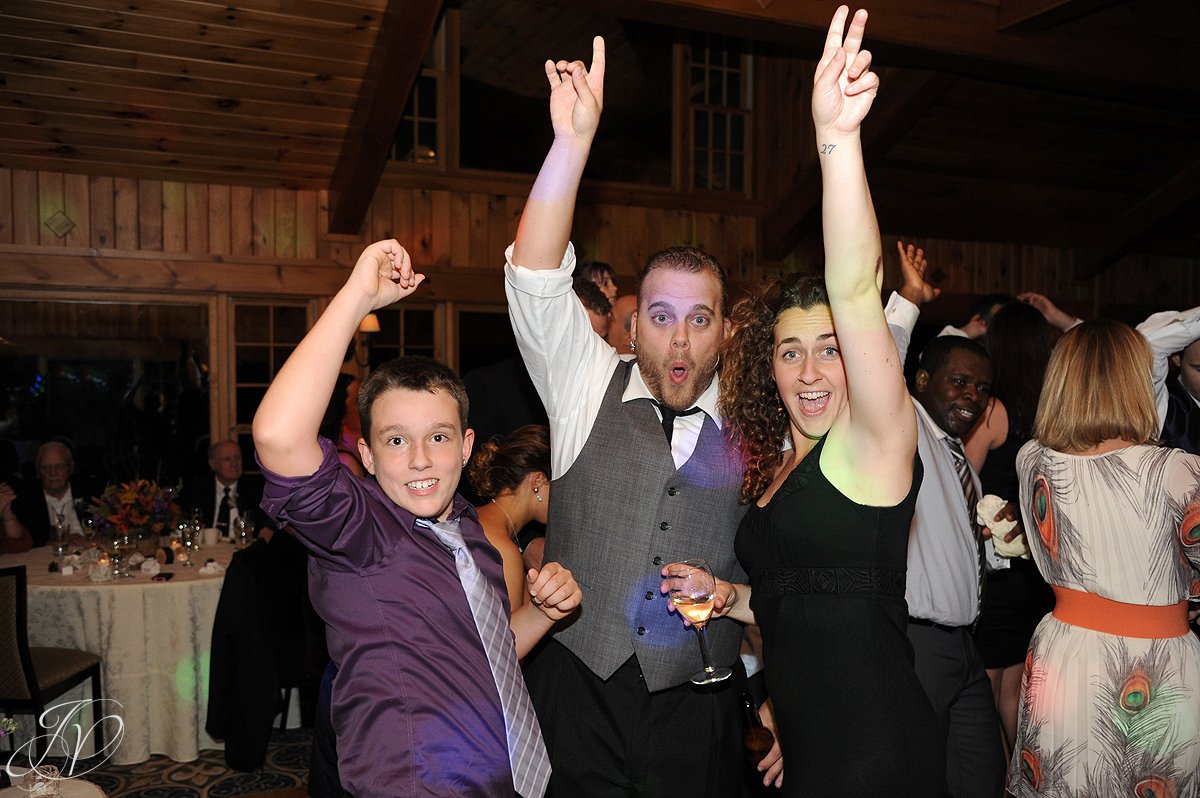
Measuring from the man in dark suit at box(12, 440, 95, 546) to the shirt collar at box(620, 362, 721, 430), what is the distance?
4177 mm

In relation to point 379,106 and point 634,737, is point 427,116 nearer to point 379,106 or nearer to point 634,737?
point 379,106

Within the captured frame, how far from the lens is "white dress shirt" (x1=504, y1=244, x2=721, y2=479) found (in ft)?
6.96

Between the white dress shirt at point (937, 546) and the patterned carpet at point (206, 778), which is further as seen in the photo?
the patterned carpet at point (206, 778)

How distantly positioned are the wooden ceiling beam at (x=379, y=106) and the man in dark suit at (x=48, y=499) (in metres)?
2.48

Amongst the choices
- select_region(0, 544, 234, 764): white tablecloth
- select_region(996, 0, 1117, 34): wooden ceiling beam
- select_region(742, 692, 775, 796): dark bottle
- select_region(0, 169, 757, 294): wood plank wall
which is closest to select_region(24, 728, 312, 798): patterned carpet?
select_region(0, 544, 234, 764): white tablecloth

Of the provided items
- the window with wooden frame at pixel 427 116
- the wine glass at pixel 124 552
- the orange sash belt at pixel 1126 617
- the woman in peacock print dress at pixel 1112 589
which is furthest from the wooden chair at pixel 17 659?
the window with wooden frame at pixel 427 116

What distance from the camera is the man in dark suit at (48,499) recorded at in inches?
208

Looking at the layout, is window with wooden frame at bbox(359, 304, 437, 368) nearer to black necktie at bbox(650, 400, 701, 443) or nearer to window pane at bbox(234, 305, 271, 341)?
window pane at bbox(234, 305, 271, 341)

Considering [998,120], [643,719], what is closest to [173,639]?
[643,719]

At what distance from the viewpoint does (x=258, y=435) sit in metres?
A: 1.43

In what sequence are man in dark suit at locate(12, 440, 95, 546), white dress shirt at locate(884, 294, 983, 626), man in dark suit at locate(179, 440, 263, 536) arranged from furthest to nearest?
1. man in dark suit at locate(179, 440, 263, 536)
2. man in dark suit at locate(12, 440, 95, 546)
3. white dress shirt at locate(884, 294, 983, 626)

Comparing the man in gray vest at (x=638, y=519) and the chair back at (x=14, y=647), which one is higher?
the man in gray vest at (x=638, y=519)

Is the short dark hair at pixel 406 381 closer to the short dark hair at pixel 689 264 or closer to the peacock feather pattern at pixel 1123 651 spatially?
the short dark hair at pixel 689 264

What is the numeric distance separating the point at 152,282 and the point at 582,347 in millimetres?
5331
